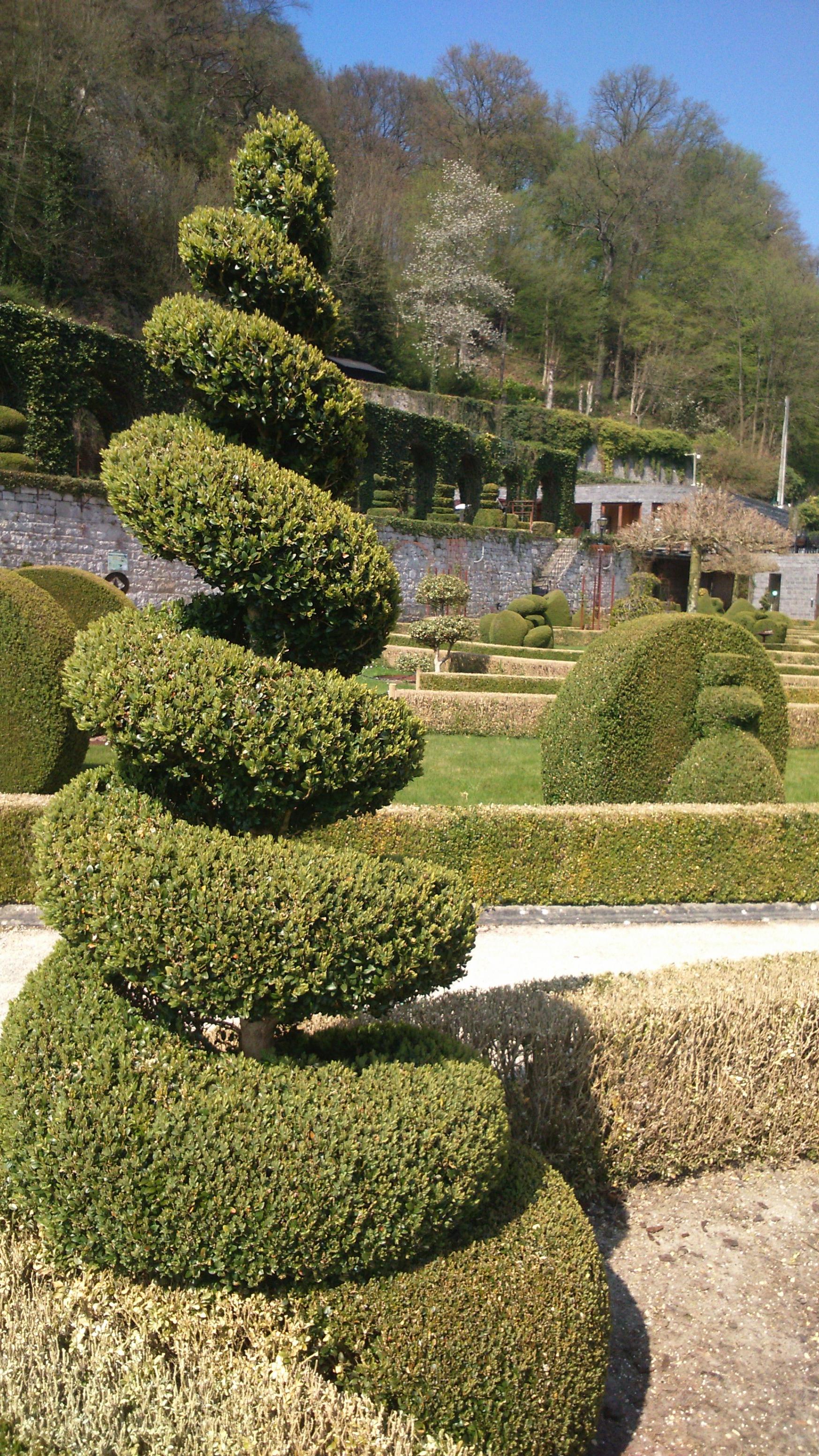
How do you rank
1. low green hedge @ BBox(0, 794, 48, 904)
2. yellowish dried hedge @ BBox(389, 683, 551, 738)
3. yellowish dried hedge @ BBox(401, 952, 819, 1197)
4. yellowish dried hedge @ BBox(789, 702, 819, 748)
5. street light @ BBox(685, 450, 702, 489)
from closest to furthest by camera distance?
yellowish dried hedge @ BBox(401, 952, 819, 1197) → low green hedge @ BBox(0, 794, 48, 904) → yellowish dried hedge @ BBox(389, 683, 551, 738) → yellowish dried hedge @ BBox(789, 702, 819, 748) → street light @ BBox(685, 450, 702, 489)

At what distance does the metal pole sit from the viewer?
201ft

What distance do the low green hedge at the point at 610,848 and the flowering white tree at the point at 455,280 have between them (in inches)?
1655

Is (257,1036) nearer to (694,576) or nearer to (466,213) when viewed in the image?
(694,576)

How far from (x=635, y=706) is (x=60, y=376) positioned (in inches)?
773

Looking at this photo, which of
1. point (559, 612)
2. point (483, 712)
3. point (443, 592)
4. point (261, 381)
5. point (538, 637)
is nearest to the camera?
point (261, 381)

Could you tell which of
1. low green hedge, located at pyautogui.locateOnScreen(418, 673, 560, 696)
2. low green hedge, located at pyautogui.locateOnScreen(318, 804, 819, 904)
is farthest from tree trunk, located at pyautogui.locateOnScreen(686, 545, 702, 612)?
low green hedge, located at pyautogui.locateOnScreen(318, 804, 819, 904)

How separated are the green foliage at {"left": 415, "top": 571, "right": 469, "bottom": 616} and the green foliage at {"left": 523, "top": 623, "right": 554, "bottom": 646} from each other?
6.18 ft

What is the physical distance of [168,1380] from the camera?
246 cm

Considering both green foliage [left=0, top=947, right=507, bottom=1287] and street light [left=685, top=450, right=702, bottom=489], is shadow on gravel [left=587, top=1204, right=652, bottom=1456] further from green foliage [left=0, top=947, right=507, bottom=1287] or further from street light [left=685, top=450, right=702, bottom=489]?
street light [left=685, top=450, right=702, bottom=489]

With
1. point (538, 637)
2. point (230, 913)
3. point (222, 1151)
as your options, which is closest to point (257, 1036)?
point (222, 1151)

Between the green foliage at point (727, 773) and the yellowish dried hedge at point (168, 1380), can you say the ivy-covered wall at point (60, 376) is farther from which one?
the yellowish dried hedge at point (168, 1380)

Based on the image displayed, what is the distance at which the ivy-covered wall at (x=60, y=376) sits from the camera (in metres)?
22.5

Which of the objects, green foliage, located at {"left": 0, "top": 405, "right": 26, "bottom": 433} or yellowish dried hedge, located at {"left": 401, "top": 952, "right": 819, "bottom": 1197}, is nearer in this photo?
yellowish dried hedge, located at {"left": 401, "top": 952, "right": 819, "bottom": 1197}

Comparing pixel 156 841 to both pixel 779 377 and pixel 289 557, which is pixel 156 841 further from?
pixel 779 377
